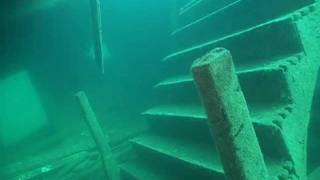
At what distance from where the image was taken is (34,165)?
5.84m

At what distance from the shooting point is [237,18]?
4.92 meters

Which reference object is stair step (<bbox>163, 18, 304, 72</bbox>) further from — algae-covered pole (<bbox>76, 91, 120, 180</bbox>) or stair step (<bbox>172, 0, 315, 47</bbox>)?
algae-covered pole (<bbox>76, 91, 120, 180</bbox>)

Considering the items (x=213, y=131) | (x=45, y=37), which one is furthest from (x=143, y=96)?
(x=213, y=131)

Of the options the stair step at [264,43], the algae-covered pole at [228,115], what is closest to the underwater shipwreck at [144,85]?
the stair step at [264,43]

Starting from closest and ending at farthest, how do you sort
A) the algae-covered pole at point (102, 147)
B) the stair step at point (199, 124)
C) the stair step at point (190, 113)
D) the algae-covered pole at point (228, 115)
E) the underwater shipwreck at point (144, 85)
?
the algae-covered pole at point (228, 115) → the stair step at point (199, 124) → the stair step at point (190, 113) → the underwater shipwreck at point (144, 85) → the algae-covered pole at point (102, 147)

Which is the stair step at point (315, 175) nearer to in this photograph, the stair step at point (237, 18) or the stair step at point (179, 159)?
Result: the stair step at point (179, 159)

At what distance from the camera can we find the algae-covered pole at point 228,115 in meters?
1.75

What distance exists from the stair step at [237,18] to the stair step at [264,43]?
1.62ft

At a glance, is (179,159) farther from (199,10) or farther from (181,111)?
(199,10)

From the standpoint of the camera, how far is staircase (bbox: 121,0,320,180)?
304cm

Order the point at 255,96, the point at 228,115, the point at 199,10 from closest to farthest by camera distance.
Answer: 1. the point at 228,115
2. the point at 255,96
3. the point at 199,10

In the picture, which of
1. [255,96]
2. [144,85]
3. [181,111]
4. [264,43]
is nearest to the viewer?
[255,96]

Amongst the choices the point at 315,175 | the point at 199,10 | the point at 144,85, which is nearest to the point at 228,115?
the point at 315,175

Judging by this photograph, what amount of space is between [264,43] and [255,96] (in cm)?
65
